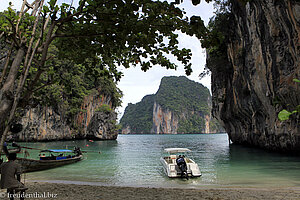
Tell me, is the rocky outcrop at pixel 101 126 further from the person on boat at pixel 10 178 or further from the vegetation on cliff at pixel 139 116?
the vegetation on cliff at pixel 139 116

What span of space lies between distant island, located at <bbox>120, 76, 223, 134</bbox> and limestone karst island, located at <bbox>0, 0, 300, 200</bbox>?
102 meters

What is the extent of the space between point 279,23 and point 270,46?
218cm

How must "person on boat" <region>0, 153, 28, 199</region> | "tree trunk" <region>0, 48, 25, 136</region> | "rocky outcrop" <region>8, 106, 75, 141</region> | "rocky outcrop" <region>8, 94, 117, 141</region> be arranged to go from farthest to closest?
"rocky outcrop" <region>8, 94, 117, 141</region> → "rocky outcrop" <region>8, 106, 75, 141</region> → "person on boat" <region>0, 153, 28, 199</region> → "tree trunk" <region>0, 48, 25, 136</region>

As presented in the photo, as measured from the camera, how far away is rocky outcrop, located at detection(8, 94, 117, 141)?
1417 inches

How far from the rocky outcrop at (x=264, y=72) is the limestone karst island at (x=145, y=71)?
0.32 ft

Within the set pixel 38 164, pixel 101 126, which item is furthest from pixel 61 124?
pixel 38 164

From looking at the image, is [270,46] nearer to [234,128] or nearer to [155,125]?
[234,128]

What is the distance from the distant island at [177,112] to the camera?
463 ft

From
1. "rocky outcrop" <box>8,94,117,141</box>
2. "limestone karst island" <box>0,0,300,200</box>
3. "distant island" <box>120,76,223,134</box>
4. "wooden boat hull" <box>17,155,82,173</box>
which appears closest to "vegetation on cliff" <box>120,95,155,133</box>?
"distant island" <box>120,76,223,134</box>

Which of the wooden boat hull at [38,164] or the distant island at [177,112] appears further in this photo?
the distant island at [177,112]

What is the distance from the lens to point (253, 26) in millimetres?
16562

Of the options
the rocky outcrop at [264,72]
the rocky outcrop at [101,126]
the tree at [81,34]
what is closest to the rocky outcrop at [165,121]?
the rocky outcrop at [101,126]

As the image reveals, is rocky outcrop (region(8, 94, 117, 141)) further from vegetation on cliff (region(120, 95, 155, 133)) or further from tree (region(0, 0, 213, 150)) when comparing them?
vegetation on cliff (region(120, 95, 155, 133))

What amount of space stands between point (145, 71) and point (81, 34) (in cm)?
164
